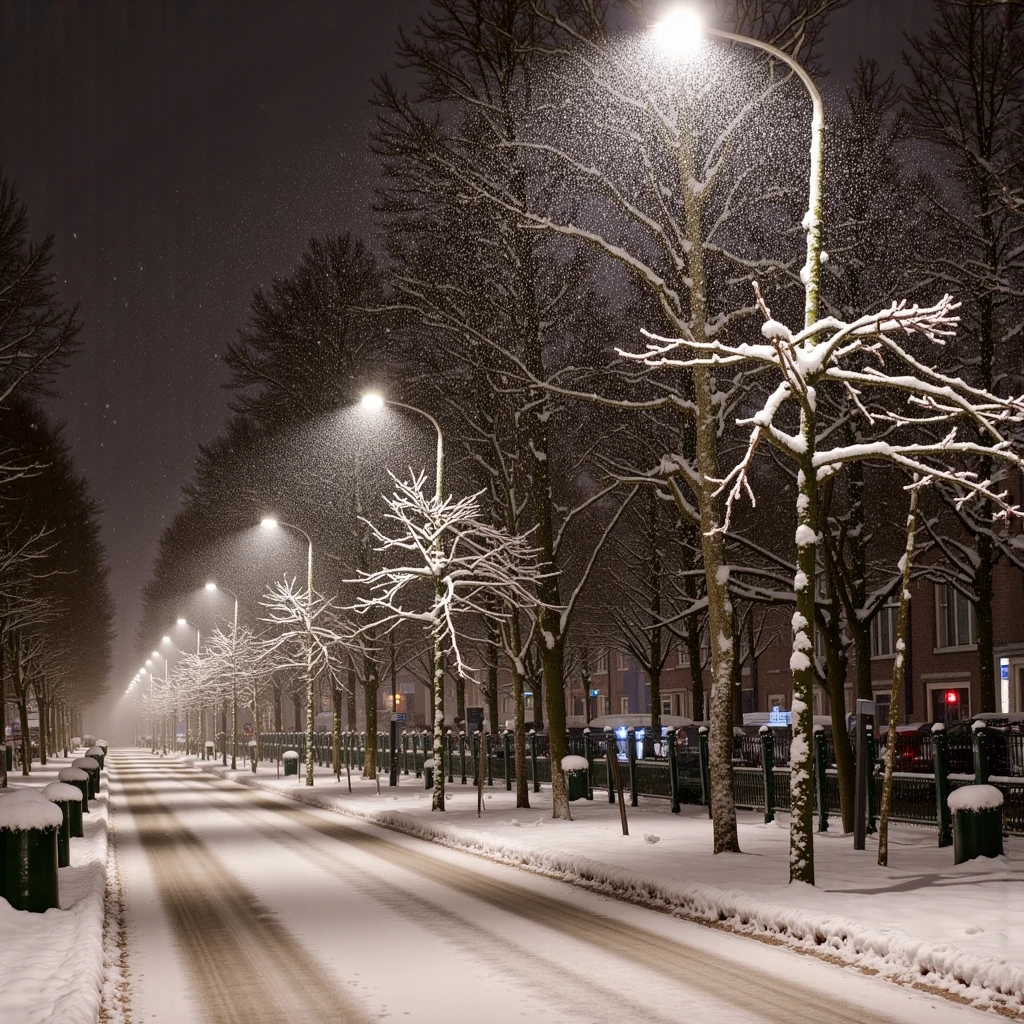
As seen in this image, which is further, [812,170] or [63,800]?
[63,800]

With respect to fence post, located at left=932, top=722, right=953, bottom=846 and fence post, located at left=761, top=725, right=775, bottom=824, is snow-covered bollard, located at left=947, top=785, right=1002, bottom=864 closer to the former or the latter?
fence post, located at left=932, top=722, right=953, bottom=846

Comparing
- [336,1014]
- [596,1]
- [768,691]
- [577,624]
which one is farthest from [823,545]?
[768,691]

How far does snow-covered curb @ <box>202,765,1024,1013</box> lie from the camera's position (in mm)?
9336

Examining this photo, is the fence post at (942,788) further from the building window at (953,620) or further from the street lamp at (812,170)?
the building window at (953,620)

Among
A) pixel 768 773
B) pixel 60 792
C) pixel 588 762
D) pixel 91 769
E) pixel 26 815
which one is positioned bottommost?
pixel 91 769

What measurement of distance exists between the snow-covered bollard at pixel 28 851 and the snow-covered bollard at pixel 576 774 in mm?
12271

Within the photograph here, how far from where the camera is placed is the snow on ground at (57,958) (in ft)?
28.7

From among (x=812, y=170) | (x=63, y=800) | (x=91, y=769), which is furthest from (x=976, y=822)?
(x=91, y=769)

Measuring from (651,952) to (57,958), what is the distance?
4.65 m

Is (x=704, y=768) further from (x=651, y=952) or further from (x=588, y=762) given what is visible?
(x=651, y=952)

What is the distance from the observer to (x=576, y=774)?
29.1 metres

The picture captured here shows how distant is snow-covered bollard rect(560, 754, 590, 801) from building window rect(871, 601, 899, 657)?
30.1 metres

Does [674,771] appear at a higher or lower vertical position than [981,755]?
lower

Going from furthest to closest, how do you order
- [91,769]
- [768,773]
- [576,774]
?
1. [91,769]
2. [576,774]
3. [768,773]
